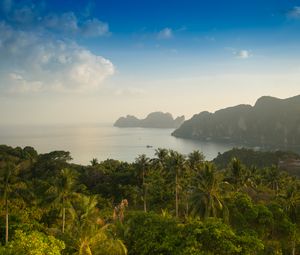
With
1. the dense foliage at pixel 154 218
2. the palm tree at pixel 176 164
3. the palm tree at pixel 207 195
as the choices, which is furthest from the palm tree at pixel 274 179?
the palm tree at pixel 207 195

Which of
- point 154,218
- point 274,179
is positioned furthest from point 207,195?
point 274,179

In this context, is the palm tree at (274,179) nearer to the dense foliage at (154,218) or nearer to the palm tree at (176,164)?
the dense foliage at (154,218)

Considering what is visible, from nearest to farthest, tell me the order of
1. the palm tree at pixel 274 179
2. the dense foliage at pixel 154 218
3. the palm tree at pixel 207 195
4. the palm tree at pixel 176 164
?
the dense foliage at pixel 154 218, the palm tree at pixel 207 195, the palm tree at pixel 176 164, the palm tree at pixel 274 179

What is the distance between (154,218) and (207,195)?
8011 millimetres

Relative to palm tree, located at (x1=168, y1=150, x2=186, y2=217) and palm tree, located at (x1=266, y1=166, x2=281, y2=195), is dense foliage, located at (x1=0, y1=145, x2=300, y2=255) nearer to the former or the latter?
palm tree, located at (x1=168, y1=150, x2=186, y2=217)

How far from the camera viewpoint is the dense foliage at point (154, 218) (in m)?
27.7

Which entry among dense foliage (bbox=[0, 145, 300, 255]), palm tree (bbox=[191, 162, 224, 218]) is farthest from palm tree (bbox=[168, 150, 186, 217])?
palm tree (bbox=[191, 162, 224, 218])

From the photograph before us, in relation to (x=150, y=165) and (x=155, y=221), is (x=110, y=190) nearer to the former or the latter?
(x=150, y=165)

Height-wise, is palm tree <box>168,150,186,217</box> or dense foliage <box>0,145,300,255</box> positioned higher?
palm tree <box>168,150,186,217</box>

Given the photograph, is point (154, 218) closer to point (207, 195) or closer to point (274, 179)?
point (207, 195)

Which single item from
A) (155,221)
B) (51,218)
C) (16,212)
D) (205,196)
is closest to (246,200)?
(205,196)

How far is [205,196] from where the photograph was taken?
40.1m

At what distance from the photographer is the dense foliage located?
90.7ft

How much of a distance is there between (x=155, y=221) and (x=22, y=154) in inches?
3284
